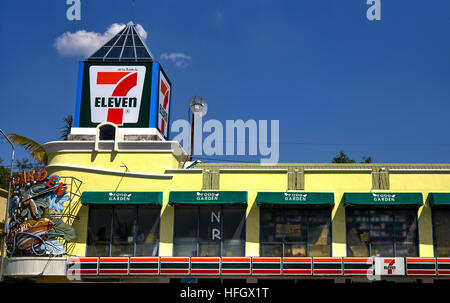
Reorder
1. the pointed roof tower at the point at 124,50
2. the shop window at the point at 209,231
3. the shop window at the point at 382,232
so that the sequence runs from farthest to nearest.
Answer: the pointed roof tower at the point at 124,50, the shop window at the point at 209,231, the shop window at the point at 382,232

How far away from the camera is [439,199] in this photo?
1133 inches

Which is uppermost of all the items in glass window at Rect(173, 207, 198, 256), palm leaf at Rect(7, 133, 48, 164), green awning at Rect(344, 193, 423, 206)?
palm leaf at Rect(7, 133, 48, 164)

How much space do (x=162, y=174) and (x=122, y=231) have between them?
12.6 feet

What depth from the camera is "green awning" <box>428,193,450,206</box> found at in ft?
94.0

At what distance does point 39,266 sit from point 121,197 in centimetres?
550

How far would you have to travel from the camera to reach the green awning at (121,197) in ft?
96.9

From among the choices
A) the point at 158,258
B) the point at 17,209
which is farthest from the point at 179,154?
the point at 17,209

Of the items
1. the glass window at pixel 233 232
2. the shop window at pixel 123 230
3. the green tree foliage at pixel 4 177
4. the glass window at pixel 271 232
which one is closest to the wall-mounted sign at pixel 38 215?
the shop window at pixel 123 230

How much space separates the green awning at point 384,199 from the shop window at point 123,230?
422 inches

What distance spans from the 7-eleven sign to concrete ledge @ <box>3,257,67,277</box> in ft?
34.6

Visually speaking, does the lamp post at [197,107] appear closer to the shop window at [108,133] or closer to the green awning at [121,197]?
the shop window at [108,133]

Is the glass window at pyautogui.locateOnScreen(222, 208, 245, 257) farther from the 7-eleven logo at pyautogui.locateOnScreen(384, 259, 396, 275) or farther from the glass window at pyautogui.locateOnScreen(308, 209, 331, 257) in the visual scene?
the 7-eleven logo at pyautogui.locateOnScreen(384, 259, 396, 275)

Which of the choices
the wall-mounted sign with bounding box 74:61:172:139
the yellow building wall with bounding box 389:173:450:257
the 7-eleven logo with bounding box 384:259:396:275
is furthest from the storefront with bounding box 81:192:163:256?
the yellow building wall with bounding box 389:173:450:257

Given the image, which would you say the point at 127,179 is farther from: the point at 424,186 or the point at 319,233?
the point at 424,186
